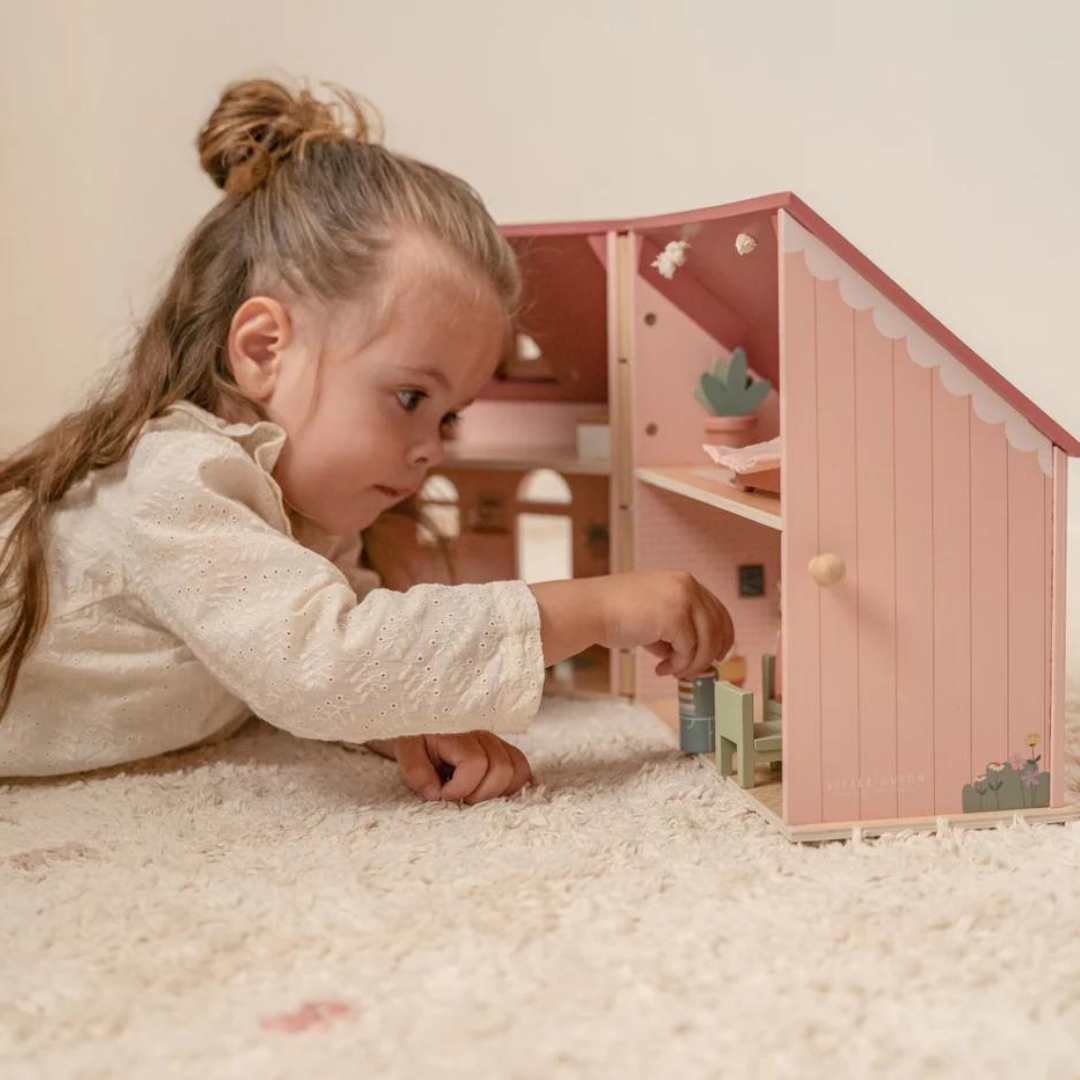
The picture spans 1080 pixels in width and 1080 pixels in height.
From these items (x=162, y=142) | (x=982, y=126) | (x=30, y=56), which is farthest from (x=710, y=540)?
(x=30, y=56)

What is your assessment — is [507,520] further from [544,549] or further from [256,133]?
[256,133]

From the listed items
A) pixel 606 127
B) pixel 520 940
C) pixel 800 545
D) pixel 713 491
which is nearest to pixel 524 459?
pixel 713 491

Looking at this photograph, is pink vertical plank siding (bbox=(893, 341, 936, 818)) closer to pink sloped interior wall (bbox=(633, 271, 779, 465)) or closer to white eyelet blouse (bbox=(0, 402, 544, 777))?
white eyelet blouse (bbox=(0, 402, 544, 777))

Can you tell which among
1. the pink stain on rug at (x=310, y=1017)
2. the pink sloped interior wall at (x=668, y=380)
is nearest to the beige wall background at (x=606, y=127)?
the pink sloped interior wall at (x=668, y=380)

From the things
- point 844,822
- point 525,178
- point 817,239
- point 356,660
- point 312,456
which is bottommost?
point 844,822

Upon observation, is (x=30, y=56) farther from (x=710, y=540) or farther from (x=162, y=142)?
(x=710, y=540)

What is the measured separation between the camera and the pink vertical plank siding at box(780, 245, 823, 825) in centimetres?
97

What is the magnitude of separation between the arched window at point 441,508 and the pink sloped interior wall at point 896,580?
0.86 metres

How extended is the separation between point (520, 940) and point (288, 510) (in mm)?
607

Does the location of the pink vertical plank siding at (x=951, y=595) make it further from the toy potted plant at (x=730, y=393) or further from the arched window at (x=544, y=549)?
the arched window at (x=544, y=549)

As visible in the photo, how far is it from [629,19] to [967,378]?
1186 millimetres

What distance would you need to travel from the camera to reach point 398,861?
96 centimetres

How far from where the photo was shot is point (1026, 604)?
104 centimetres

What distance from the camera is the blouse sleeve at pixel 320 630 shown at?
1033mm
